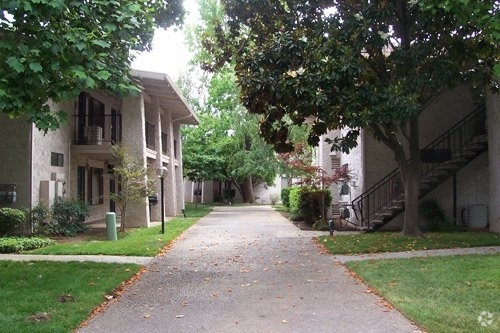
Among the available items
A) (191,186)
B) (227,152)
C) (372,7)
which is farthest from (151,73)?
(191,186)

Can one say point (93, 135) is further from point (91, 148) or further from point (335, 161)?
point (335, 161)

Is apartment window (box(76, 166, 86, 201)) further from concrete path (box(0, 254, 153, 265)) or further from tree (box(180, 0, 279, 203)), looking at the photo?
tree (box(180, 0, 279, 203))

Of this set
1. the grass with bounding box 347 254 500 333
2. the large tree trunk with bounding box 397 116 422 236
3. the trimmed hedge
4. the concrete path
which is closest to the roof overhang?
the trimmed hedge

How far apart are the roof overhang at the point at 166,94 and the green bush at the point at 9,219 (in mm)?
5106

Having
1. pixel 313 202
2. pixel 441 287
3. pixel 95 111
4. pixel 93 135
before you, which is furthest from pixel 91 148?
pixel 441 287

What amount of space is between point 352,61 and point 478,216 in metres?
7.43

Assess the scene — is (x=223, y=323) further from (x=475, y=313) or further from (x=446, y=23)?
(x=446, y=23)

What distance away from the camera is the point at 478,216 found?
15.8m

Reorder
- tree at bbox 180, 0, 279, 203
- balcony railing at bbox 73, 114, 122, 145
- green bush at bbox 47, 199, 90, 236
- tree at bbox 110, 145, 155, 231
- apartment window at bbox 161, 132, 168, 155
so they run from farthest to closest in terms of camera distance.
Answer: tree at bbox 180, 0, 279, 203 < apartment window at bbox 161, 132, 168, 155 < balcony railing at bbox 73, 114, 122, 145 < tree at bbox 110, 145, 155, 231 < green bush at bbox 47, 199, 90, 236

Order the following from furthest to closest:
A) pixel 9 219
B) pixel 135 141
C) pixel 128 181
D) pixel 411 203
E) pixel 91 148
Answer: pixel 135 141 < pixel 91 148 < pixel 128 181 < pixel 9 219 < pixel 411 203

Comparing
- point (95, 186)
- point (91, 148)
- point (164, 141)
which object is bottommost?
point (95, 186)

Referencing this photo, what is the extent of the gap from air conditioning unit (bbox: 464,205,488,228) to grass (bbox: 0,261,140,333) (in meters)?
10.6

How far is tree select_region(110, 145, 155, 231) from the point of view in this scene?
634 inches

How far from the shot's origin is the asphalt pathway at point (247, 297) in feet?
20.2
